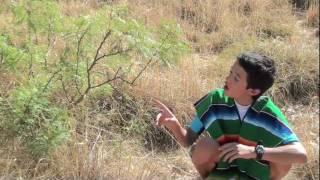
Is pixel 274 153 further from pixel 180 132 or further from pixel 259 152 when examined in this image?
pixel 180 132

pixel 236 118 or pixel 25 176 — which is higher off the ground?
pixel 236 118

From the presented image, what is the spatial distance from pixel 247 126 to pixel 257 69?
270 mm

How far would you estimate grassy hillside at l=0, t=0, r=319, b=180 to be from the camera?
3.44 metres

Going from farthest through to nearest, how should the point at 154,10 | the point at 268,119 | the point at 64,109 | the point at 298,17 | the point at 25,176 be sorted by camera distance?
the point at 298,17
the point at 154,10
the point at 64,109
the point at 25,176
the point at 268,119

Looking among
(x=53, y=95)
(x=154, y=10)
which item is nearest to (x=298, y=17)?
(x=154, y=10)

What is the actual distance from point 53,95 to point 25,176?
57 cm

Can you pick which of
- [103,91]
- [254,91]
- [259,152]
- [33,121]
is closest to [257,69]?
[254,91]

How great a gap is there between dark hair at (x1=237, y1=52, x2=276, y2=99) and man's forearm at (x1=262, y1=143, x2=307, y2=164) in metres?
0.30

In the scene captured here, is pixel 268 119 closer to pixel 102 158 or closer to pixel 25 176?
pixel 102 158

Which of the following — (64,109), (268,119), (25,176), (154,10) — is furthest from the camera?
(154,10)

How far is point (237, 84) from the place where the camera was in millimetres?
2793

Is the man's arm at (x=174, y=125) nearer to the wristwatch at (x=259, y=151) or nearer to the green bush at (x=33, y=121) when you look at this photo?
the wristwatch at (x=259, y=151)

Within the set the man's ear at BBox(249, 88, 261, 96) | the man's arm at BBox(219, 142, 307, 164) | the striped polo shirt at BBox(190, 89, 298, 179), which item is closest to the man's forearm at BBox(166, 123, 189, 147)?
the striped polo shirt at BBox(190, 89, 298, 179)

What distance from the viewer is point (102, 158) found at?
140 inches
